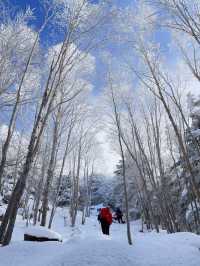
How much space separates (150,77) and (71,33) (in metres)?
3.10

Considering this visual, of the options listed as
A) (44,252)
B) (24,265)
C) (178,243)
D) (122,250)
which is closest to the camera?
(24,265)

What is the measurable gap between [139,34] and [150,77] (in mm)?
1953

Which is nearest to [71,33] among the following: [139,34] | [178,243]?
[139,34]

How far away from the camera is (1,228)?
838cm

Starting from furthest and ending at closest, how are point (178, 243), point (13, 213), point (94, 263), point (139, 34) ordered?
point (139, 34), point (178, 243), point (13, 213), point (94, 263)

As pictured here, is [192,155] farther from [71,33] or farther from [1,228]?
[1,228]

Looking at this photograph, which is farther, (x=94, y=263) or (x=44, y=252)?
(x=44, y=252)

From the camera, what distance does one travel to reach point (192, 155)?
719 inches

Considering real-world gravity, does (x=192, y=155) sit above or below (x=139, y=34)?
below

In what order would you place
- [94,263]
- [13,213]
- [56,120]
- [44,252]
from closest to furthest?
[94,263] < [44,252] < [13,213] < [56,120]

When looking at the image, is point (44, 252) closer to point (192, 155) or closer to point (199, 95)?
point (192, 155)

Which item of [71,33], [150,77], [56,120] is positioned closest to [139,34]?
[150,77]

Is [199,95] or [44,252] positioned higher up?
[199,95]

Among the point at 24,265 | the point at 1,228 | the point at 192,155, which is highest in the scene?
the point at 192,155
